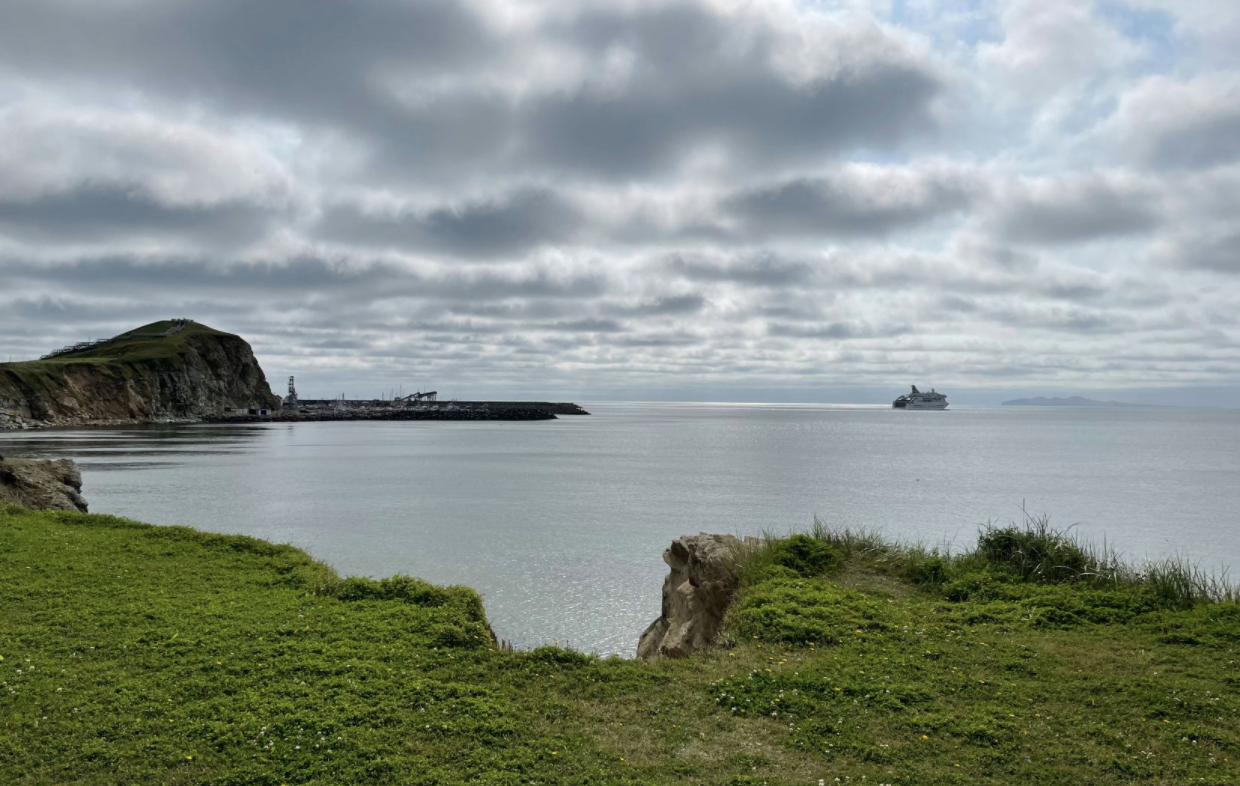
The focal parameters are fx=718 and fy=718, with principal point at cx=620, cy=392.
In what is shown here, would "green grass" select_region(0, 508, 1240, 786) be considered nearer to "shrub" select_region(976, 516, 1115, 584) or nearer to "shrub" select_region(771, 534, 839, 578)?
"shrub" select_region(976, 516, 1115, 584)

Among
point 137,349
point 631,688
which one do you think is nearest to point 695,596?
point 631,688

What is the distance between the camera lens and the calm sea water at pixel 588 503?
21891 millimetres

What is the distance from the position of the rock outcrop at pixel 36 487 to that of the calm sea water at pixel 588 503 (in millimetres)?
5995

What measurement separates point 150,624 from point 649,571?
15.0 meters

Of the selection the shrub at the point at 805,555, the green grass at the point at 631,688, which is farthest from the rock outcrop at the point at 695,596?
the shrub at the point at 805,555

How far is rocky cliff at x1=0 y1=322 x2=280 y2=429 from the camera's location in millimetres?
119250

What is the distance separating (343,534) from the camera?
2872cm

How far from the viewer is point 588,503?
1554 inches

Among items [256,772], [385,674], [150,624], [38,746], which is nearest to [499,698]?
[385,674]

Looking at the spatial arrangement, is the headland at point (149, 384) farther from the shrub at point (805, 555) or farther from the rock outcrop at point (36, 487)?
the shrub at point (805, 555)

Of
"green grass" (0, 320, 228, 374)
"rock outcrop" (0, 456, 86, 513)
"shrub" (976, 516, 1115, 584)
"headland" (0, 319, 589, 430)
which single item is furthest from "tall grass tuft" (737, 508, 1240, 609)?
"green grass" (0, 320, 228, 374)

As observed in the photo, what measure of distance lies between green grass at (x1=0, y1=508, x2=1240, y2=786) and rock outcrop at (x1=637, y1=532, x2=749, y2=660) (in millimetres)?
563

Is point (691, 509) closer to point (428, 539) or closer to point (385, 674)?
point (428, 539)

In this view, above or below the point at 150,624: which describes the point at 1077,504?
below
